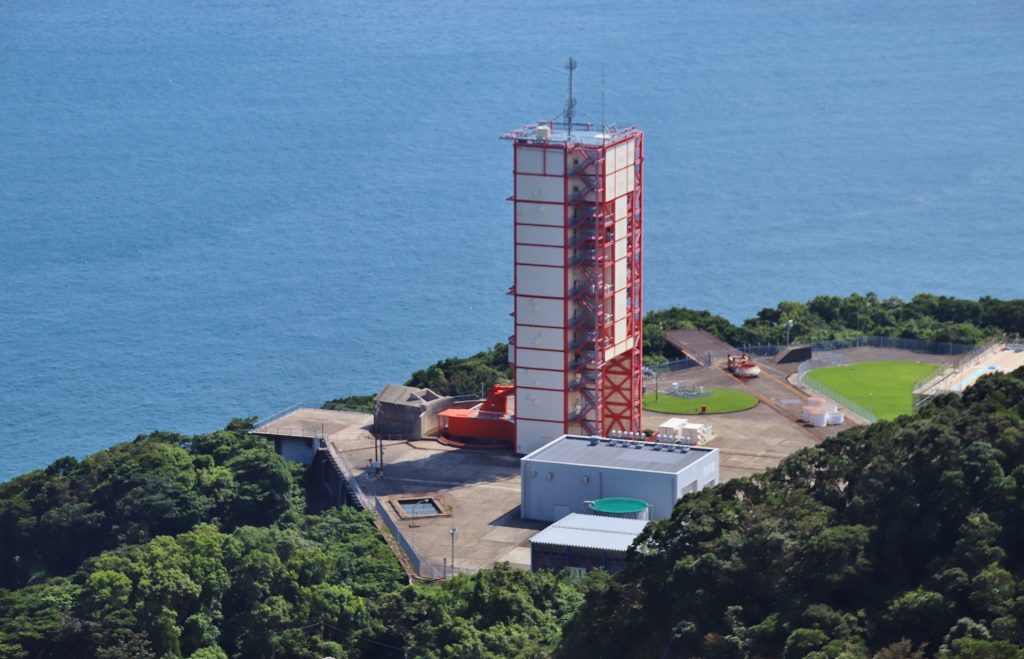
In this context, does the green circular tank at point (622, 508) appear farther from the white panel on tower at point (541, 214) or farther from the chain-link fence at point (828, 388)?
the chain-link fence at point (828, 388)

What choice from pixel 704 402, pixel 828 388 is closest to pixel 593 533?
pixel 704 402

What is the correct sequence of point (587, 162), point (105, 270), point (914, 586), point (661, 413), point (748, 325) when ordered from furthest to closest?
point (105, 270) → point (748, 325) → point (661, 413) → point (587, 162) → point (914, 586)

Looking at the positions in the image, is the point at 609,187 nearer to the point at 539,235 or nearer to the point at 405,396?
the point at 539,235

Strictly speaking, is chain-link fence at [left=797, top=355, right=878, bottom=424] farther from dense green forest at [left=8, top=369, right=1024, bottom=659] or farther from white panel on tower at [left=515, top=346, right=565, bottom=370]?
dense green forest at [left=8, top=369, right=1024, bottom=659]

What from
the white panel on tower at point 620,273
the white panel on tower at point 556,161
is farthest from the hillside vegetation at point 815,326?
the white panel on tower at point 556,161

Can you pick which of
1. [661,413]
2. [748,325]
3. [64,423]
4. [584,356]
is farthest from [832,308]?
[64,423]

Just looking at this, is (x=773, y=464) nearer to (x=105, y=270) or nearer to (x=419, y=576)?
(x=419, y=576)

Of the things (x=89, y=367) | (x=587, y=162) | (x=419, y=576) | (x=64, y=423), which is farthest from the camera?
(x=89, y=367)
